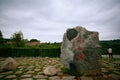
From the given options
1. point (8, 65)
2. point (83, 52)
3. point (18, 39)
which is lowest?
point (8, 65)

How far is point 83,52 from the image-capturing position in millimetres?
5453

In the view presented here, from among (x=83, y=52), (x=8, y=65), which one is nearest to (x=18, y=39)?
(x=8, y=65)

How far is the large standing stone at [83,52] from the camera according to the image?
541 centimetres

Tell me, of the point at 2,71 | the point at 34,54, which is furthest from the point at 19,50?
the point at 2,71

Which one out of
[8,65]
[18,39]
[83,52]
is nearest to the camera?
[83,52]

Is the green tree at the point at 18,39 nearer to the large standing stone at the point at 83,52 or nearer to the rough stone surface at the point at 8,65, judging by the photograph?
the rough stone surface at the point at 8,65

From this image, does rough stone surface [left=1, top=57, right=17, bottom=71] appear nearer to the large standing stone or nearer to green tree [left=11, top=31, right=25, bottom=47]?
the large standing stone

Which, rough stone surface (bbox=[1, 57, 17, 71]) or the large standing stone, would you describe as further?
rough stone surface (bbox=[1, 57, 17, 71])

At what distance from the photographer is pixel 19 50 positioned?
1861 cm

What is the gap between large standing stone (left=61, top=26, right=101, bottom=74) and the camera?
5.41 meters

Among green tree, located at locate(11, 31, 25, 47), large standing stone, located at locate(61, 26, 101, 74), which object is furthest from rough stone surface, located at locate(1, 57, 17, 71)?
green tree, located at locate(11, 31, 25, 47)

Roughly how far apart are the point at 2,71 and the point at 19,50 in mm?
12429

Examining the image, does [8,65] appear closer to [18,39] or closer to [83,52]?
[83,52]

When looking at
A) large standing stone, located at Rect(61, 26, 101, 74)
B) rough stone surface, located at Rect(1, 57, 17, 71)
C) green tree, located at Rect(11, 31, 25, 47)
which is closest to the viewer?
large standing stone, located at Rect(61, 26, 101, 74)
